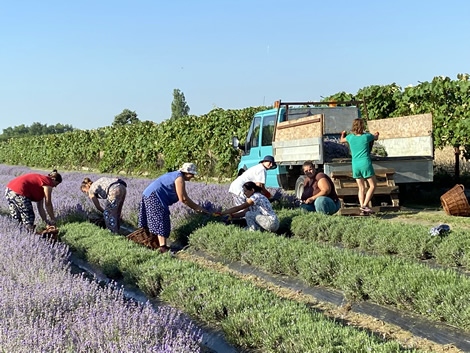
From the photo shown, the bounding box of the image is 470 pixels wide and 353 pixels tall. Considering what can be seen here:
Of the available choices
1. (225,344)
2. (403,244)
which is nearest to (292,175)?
(403,244)

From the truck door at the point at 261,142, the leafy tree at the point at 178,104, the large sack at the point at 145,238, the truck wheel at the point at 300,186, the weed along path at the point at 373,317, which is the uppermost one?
Result: the leafy tree at the point at 178,104

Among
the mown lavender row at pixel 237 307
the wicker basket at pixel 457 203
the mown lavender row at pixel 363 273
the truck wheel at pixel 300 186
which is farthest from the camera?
the truck wheel at pixel 300 186

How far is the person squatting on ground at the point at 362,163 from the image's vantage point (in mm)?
8617

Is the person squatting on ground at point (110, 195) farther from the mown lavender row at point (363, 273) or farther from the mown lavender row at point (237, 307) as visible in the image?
the mown lavender row at point (363, 273)

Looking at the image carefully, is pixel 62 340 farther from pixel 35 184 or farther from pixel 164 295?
pixel 35 184

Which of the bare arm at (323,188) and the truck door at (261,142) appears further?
the truck door at (261,142)

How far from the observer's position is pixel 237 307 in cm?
408

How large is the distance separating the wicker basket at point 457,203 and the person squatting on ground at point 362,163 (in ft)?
4.68

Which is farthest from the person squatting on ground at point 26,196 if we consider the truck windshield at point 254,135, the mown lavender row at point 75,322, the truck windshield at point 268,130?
the truck windshield at point 254,135

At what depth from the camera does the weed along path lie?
3.72m

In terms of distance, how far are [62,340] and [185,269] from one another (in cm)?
234

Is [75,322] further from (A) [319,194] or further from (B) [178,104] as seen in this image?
(B) [178,104]

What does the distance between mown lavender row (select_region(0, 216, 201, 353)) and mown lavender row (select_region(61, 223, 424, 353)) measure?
44 centimetres

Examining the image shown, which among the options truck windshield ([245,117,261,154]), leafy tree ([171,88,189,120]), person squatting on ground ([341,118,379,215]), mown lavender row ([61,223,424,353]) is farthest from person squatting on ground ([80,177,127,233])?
leafy tree ([171,88,189,120])
